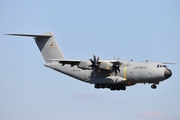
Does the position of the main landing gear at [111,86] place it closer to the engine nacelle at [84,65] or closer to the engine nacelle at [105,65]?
the engine nacelle at [105,65]

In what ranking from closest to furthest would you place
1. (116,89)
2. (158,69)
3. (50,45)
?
(158,69) < (116,89) < (50,45)

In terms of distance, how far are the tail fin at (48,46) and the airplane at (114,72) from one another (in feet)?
4.39

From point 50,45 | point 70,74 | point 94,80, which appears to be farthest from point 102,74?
point 50,45

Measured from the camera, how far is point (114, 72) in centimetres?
3744

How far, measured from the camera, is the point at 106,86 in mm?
38562

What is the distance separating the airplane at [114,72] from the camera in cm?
3634


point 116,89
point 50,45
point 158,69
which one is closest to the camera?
point 158,69

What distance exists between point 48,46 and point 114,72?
6.98m

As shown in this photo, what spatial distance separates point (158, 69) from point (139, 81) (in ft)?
5.65

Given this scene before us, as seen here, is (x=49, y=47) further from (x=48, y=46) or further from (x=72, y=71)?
(x=72, y=71)

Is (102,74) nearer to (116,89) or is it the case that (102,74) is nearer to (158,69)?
(116,89)

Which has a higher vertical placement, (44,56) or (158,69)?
(44,56)

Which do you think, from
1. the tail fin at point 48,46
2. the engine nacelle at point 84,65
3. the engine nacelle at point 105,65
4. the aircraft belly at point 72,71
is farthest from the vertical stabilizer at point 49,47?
the engine nacelle at point 105,65

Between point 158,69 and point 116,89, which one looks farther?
point 116,89
